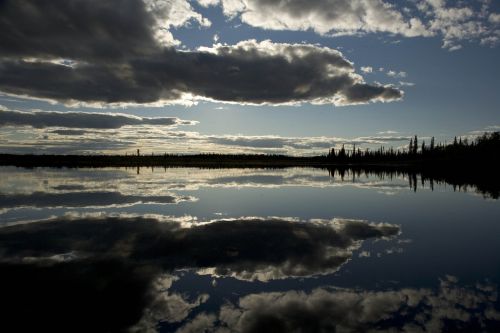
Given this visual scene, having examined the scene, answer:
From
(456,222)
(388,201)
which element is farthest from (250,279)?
(388,201)

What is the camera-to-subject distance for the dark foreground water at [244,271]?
342 inches

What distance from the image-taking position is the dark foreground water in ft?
28.5

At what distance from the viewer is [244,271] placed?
483 inches

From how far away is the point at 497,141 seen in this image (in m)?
154

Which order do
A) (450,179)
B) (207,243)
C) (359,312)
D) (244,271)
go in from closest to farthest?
(359,312)
(244,271)
(207,243)
(450,179)

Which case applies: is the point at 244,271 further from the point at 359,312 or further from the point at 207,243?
the point at 359,312

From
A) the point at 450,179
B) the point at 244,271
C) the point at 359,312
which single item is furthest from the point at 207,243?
the point at 450,179

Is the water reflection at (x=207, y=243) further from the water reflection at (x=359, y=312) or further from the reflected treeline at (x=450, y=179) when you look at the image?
the reflected treeline at (x=450, y=179)

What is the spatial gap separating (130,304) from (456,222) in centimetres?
2131

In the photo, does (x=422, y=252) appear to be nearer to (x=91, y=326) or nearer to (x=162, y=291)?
(x=162, y=291)

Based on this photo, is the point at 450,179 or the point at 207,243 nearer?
the point at 207,243

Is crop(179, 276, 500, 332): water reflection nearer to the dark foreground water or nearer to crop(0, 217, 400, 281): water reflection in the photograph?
the dark foreground water

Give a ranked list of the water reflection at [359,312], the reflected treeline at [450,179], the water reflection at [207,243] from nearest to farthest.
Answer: the water reflection at [359,312] < the water reflection at [207,243] < the reflected treeline at [450,179]

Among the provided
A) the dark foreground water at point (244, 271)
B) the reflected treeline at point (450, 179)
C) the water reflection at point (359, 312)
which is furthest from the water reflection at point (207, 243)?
the reflected treeline at point (450, 179)
